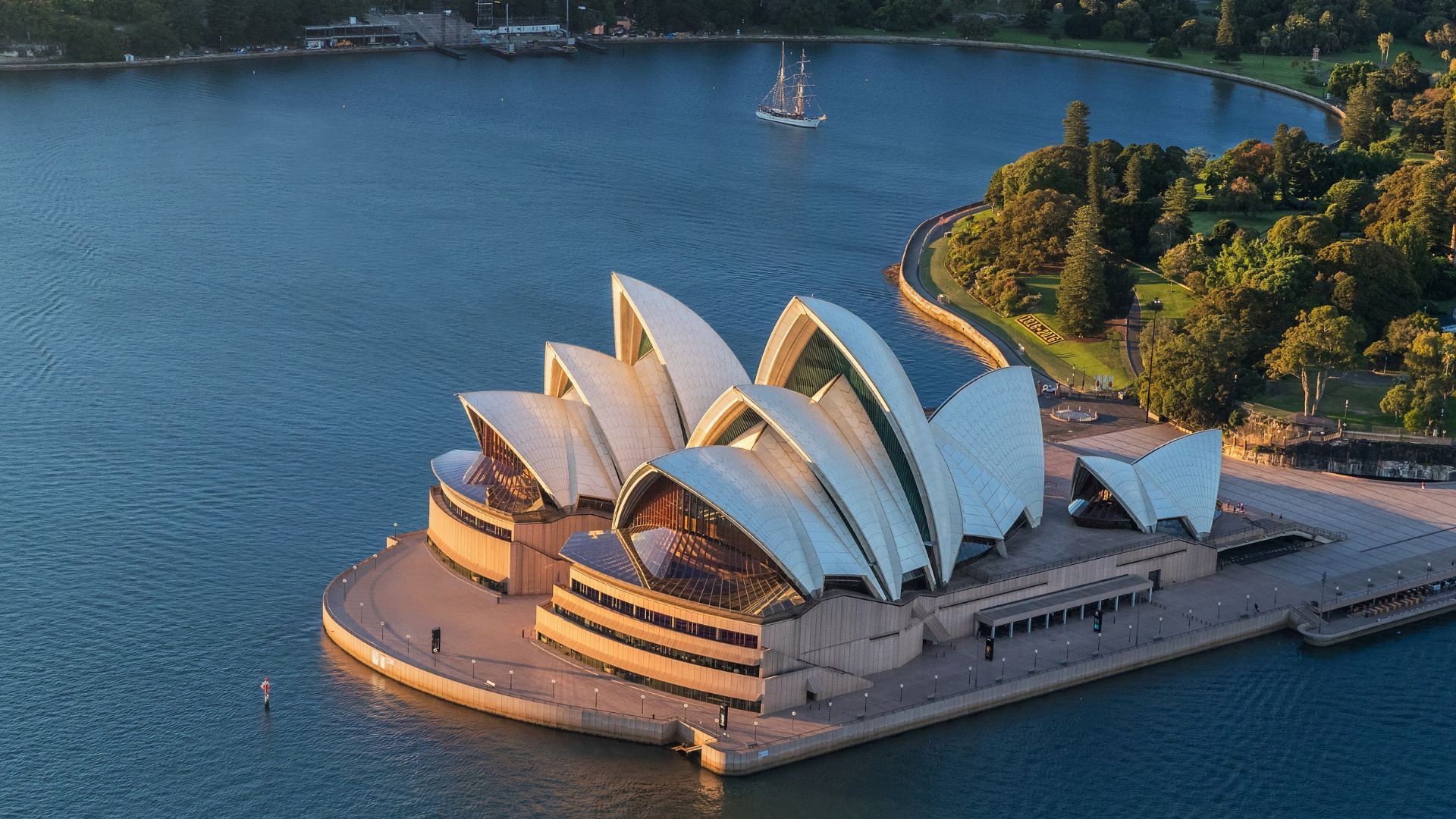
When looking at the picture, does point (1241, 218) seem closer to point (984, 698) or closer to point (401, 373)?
point (401, 373)

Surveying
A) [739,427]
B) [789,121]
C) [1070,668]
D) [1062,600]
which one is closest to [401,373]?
[739,427]

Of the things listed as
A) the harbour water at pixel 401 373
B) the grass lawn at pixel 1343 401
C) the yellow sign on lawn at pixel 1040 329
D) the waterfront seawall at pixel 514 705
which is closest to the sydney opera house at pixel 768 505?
the waterfront seawall at pixel 514 705

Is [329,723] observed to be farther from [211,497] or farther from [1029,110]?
[1029,110]

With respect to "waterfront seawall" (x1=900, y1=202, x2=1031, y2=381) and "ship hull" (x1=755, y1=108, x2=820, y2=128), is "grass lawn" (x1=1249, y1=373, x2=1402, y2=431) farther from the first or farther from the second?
"ship hull" (x1=755, y1=108, x2=820, y2=128)

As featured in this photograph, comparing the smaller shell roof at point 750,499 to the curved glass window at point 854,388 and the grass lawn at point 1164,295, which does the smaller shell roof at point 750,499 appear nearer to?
the curved glass window at point 854,388

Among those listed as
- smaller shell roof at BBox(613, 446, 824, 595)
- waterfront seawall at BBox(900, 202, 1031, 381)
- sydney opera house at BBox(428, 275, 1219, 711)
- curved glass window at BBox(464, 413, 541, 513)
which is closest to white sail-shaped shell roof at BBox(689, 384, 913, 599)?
sydney opera house at BBox(428, 275, 1219, 711)

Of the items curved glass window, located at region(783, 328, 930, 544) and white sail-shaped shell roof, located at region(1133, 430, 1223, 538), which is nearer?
curved glass window, located at region(783, 328, 930, 544)
